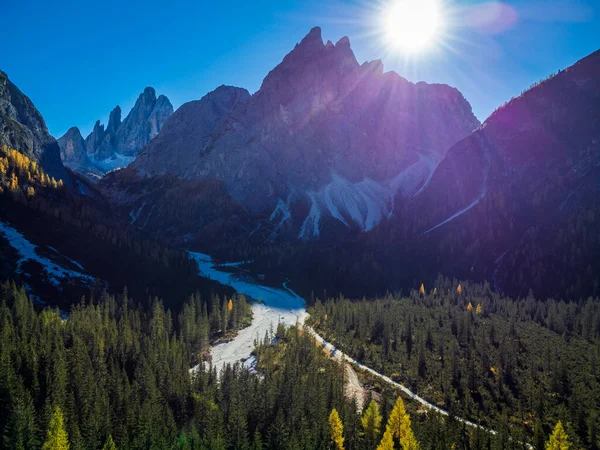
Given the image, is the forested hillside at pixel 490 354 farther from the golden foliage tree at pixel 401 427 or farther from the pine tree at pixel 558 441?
the golden foliage tree at pixel 401 427

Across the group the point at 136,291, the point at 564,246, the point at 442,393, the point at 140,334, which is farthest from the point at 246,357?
the point at 564,246

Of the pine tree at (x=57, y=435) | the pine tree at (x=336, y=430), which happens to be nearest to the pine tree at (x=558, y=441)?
the pine tree at (x=336, y=430)

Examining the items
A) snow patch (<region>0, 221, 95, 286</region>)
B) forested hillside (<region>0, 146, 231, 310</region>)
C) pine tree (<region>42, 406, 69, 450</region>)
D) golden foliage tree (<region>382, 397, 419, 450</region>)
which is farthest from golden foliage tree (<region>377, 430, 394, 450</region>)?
snow patch (<region>0, 221, 95, 286</region>)

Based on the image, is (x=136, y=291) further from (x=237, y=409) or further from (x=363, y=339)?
(x=237, y=409)

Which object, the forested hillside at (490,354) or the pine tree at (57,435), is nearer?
the pine tree at (57,435)

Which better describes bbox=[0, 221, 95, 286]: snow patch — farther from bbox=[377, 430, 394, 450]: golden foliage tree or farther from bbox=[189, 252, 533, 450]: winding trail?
bbox=[377, 430, 394, 450]: golden foliage tree

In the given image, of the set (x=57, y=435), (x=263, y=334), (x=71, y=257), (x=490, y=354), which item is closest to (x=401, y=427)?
(x=490, y=354)

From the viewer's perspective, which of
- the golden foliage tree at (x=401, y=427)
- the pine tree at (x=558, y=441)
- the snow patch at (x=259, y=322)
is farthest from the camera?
the snow patch at (x=259, y=322)
